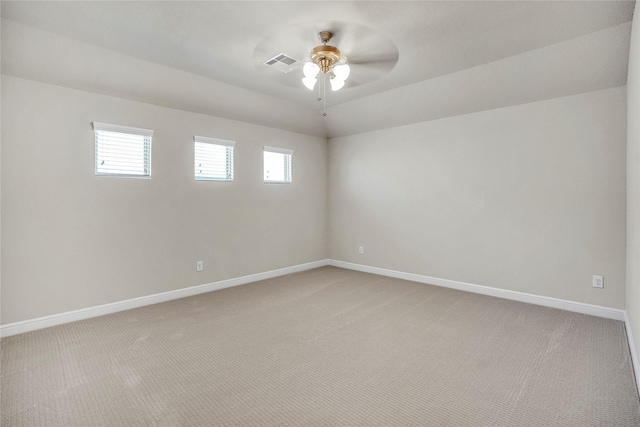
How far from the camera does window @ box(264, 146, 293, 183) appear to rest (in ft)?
16.7

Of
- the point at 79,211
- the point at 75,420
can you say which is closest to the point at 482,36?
the point at 75,420

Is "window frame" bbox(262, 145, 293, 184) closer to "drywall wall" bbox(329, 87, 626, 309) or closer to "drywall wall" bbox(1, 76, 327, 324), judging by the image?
"drywall wall" bbox(1, 76, 327, 324)

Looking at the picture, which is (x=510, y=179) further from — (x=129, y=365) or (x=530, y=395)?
(x=129, y=365)

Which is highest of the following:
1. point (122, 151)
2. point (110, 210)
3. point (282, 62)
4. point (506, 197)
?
point (282, 62)

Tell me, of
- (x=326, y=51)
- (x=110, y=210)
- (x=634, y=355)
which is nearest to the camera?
(x=634, y=355)

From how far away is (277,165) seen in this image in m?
5.28

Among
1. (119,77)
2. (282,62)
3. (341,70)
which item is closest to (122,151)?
(119,77)

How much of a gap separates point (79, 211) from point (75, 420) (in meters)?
2.25

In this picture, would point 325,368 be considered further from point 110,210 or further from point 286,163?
point 286,163

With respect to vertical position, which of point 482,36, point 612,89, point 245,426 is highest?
point 482,36

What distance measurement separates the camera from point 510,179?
3.94 meters

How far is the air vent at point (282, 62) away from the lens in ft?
10.4

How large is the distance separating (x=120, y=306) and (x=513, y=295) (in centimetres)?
473

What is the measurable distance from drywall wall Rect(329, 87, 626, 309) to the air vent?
7.46 feet
